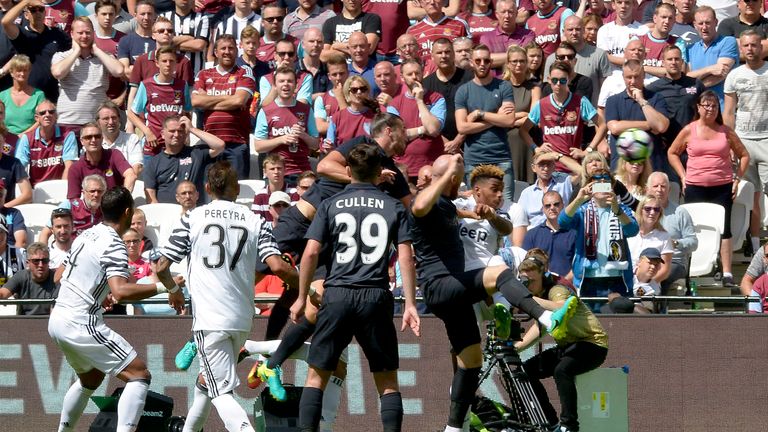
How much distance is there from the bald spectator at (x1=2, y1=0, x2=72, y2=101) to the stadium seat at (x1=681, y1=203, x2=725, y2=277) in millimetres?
7743

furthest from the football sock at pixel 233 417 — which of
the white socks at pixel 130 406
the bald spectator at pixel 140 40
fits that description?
the bald spectator at pixel 140 40

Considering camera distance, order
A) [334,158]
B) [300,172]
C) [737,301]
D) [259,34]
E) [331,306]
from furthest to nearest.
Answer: [259,34] → [300,172] → [737,301] → [334,158] → [331,306]

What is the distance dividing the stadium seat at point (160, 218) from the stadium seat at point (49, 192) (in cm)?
129

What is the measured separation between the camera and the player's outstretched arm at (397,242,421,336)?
969 cm

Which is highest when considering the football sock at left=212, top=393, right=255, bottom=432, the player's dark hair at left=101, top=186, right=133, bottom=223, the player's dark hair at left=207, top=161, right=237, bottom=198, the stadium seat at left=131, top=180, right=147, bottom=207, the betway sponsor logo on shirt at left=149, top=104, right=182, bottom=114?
the betway sponsor logo on shirt at left=149, top=104, right=182, bottom=114

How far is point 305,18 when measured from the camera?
56.1 feet

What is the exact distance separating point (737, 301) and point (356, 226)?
4006mm

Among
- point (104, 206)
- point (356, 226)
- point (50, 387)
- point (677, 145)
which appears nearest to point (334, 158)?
point (356, 226)

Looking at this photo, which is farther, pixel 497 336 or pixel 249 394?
pixel 249 394

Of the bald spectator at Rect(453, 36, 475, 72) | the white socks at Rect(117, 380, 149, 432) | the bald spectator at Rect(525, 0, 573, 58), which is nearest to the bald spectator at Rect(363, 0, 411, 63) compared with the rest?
the bald spectator at Rect(453, 36, 475, 72)

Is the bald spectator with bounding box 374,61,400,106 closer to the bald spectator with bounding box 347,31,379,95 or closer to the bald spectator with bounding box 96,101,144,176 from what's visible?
the bald spectator with bounding box 347,31,379,95

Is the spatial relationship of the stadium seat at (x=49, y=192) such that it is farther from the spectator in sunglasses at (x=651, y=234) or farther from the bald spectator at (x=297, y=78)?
the spectator in sunglasses at (x=651, y=234)

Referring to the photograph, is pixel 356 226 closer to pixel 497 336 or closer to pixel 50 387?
pixel 497 336

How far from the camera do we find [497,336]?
35.7ft
